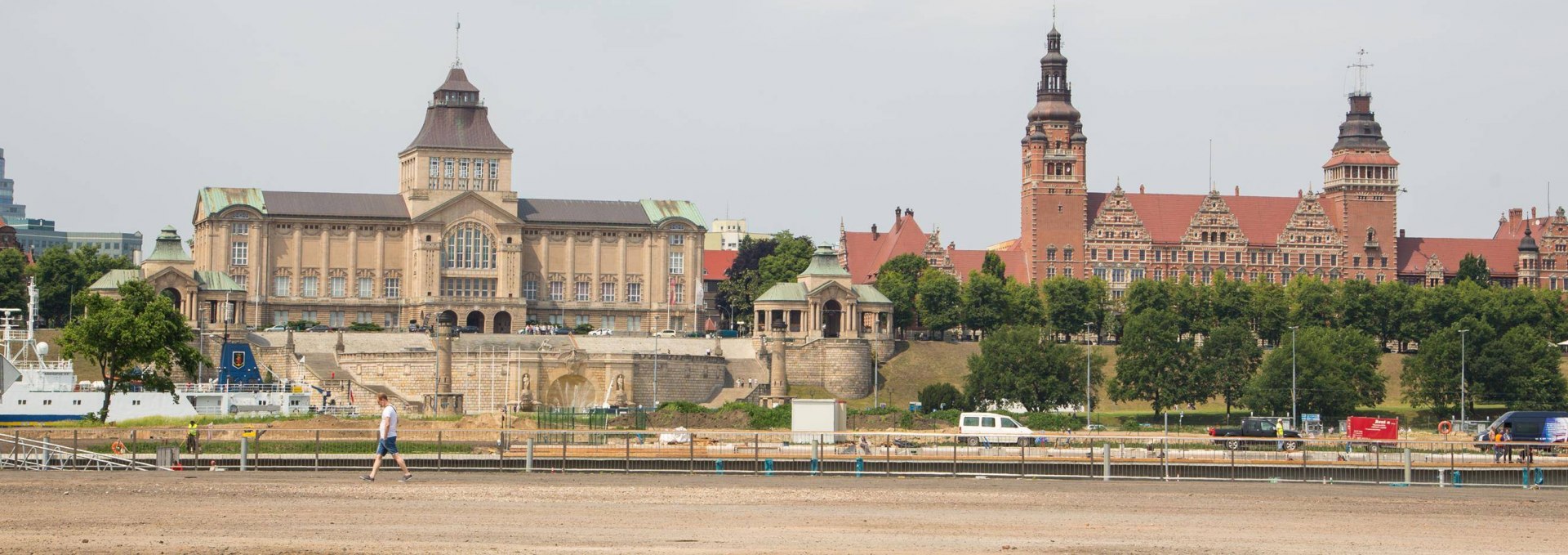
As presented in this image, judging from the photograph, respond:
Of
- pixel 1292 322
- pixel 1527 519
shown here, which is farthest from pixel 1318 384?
pixel 1527 519

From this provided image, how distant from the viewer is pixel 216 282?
128500 millimetres

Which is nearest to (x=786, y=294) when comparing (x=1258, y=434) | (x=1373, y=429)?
(x=1373, y=429)

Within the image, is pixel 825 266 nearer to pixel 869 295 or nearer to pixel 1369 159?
pixel 869 295

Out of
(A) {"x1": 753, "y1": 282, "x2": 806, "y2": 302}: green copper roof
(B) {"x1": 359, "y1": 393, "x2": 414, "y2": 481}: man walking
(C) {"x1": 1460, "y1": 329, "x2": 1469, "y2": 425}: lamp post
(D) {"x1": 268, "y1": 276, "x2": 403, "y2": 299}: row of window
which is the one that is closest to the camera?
(B) {"x1": 359, "y1": 393, "x2": 414, "y2": 481}: man walking

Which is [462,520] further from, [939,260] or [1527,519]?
[939,260]

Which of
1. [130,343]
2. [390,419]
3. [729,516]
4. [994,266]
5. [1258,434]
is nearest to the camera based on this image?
[729,516]

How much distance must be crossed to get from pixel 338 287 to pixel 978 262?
166 feet

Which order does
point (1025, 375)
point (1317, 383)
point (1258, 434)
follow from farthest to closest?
point (1025, 375) → point (1317, 383) → point (1258, 434)

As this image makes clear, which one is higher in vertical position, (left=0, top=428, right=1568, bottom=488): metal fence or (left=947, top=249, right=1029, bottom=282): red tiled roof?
(left=947, top=249, right=1029, bottom=282): red tiled roof

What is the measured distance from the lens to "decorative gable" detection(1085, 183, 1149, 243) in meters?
170

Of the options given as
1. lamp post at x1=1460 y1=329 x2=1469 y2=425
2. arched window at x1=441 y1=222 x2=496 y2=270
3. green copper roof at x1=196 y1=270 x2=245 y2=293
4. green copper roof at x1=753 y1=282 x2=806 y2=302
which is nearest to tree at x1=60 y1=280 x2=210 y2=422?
green copper roof at x1=196 y1=270 x2=245 y2=293

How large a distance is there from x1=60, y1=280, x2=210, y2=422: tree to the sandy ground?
140ft

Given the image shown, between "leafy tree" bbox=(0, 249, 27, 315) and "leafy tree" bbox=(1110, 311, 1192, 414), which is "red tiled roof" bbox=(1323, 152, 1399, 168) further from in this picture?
"leafy tree" bbox=(0, 249, 27, 315)

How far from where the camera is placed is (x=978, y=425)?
85.3 meters
